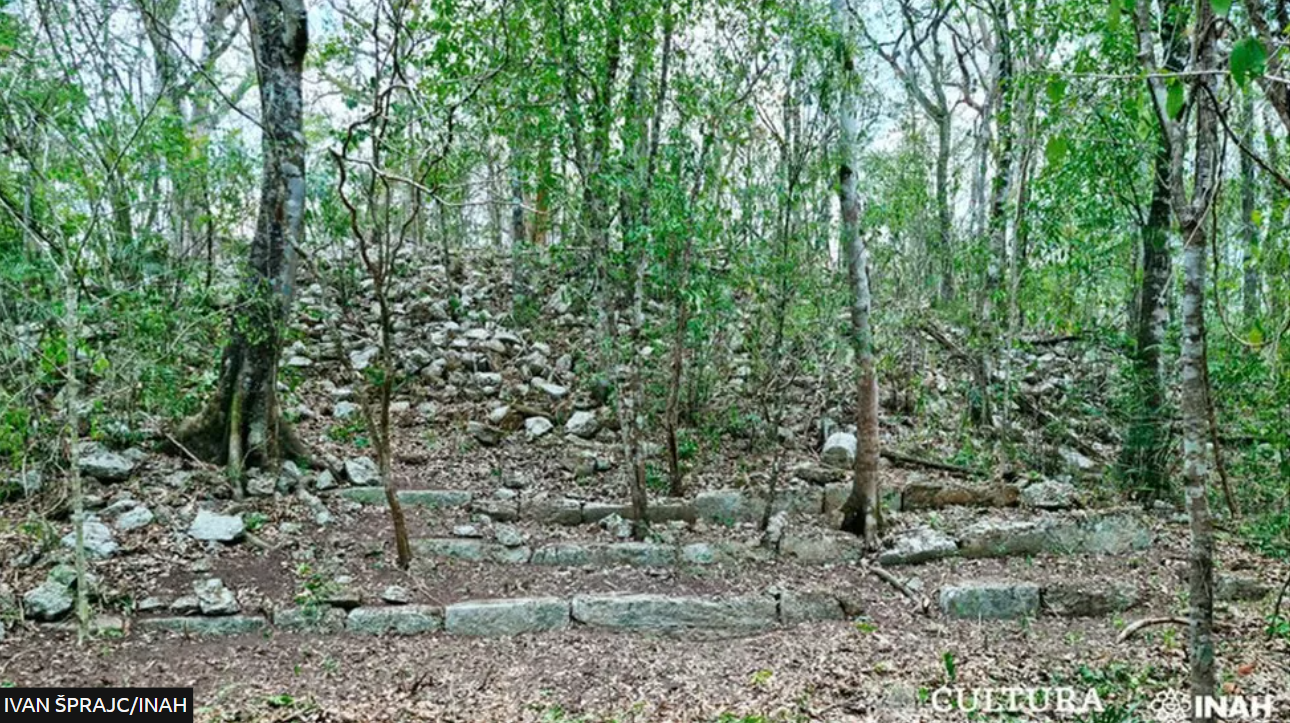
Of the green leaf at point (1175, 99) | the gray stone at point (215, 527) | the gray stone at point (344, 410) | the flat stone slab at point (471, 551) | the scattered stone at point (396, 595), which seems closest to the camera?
the green leaf at point (1175, 99)

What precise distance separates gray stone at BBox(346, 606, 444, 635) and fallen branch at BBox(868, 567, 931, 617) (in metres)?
3.03

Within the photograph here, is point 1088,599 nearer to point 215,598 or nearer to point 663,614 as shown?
point 663,614

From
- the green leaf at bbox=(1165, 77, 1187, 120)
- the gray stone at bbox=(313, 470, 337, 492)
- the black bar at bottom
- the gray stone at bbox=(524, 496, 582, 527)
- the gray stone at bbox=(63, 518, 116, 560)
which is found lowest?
the black bar at bottom

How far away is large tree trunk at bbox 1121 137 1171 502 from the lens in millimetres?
5883

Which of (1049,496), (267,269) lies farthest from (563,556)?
(1049,496)

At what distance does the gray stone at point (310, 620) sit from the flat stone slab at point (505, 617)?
2.05 feet

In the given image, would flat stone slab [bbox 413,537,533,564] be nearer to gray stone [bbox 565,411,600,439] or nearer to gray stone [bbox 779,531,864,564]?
gray stone [bbox 779,531,864,564]

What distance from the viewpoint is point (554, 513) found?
19.2 feet

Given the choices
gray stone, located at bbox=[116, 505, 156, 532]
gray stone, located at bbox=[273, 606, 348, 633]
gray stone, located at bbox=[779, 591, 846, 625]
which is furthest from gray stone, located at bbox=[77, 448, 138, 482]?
gray stone, located at bbox=[779, 591, 846, 625]

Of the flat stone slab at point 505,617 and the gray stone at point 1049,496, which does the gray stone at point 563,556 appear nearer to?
the flat stone slab at point 505,617

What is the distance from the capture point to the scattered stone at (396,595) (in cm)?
438

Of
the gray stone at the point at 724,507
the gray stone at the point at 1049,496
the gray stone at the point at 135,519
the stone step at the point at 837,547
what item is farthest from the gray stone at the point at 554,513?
the gray stone at the point at 1049,496

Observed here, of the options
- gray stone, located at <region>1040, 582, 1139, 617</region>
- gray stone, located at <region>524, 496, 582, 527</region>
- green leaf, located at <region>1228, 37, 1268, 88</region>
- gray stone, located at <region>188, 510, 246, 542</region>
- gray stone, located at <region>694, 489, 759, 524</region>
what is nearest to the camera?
green leaf, located at <region>1228, 37, 1268, 88</region>

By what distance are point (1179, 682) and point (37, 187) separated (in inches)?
266
